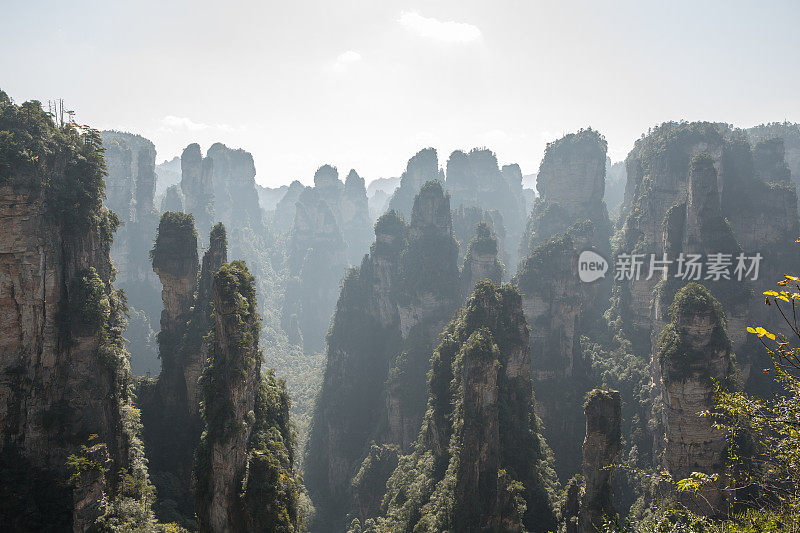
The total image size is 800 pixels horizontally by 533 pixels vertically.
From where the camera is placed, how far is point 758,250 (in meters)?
48.2

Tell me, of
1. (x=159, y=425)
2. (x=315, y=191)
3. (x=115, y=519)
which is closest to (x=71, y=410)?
(x=115, y=519)

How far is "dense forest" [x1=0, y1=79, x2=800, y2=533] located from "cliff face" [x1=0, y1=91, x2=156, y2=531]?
0.10 m

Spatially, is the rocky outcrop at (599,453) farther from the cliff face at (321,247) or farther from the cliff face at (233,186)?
the cliff face at (233,186)

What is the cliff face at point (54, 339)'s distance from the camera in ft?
64.7

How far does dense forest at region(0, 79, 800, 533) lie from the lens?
67.3 feet

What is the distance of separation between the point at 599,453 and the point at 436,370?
50.1 ft

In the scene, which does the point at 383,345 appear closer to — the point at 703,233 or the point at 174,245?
the point at 174,245

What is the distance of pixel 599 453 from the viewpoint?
22.9 m

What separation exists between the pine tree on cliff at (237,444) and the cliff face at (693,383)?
23.3 m

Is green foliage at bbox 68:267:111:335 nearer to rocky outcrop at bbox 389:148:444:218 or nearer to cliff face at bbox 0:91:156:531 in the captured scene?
cliff face at bbox 0:91:156:531

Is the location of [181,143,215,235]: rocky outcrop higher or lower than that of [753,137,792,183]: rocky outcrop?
higher

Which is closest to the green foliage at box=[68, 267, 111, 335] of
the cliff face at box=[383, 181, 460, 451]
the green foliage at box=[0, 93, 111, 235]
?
the green foliage at box=[0, 93, 111, 235]

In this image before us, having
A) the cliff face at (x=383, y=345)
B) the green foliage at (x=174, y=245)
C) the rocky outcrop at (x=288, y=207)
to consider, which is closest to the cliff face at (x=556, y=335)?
the cliff face at (x=383, y=345)

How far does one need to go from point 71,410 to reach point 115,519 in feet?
18.8
